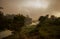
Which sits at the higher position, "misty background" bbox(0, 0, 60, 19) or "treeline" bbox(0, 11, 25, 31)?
"misty background" bbox(0, 0, 60, 19)

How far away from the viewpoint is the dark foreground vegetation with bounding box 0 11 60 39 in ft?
3.46

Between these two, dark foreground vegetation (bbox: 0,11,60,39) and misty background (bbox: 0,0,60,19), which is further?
misty background (bbox: 0,0,60,19)

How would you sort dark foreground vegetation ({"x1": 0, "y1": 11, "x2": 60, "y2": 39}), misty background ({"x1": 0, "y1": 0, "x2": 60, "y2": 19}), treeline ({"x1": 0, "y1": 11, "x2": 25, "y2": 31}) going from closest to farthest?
1. dark foreground vegetation ({"x1": 0, "y1": 11, "x2": 60, "y2": 39})
2. treeline ({"x1": 0, "y1": 11, "x2": 25, "y2": 31})
3. misty background ({"x1": 0, "y1": 0, "x2": 60, "y2": 19})

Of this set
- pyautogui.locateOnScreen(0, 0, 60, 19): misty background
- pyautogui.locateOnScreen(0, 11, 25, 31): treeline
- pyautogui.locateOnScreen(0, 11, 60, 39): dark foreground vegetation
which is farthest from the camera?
pyautogui.locateOnScreen(0, 0, 60, 19): misty background

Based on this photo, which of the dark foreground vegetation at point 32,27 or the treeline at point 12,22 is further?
the treeline at point 12,22

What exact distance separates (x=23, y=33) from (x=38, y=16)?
240mm

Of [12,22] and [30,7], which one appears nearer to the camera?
[12,22]

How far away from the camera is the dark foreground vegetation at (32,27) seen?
3.46 feet

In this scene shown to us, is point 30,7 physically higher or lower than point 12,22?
higher

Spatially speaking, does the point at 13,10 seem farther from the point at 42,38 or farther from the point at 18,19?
the point at 42,38

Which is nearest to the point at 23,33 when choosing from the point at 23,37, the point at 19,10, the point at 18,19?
the point at 23,37

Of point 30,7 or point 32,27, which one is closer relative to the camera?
point 32,27

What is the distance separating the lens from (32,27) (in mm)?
1151

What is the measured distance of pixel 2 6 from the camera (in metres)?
1.30
